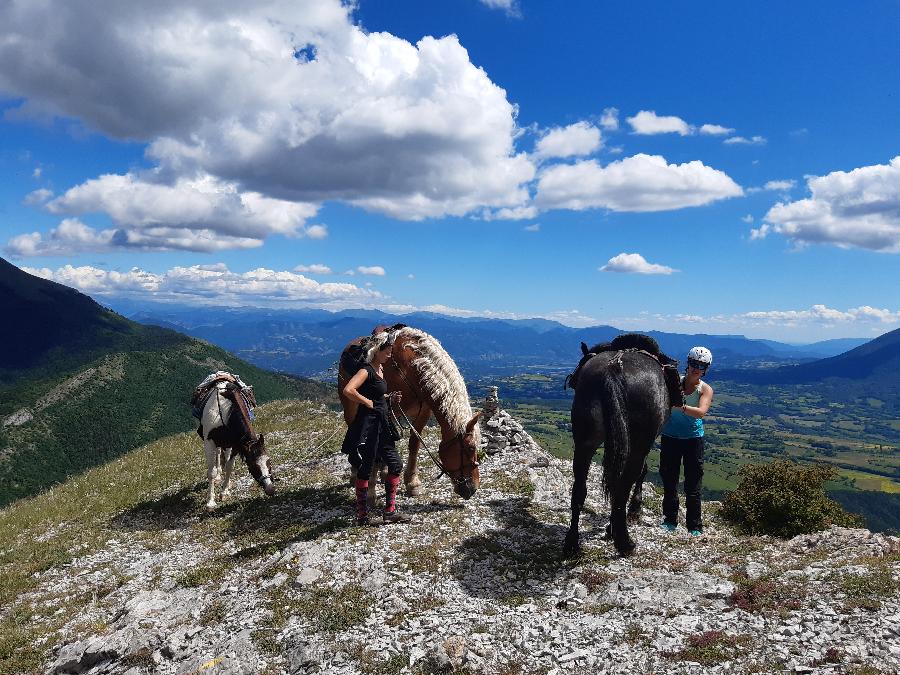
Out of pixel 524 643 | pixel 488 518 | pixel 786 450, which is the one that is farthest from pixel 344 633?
pixel 786 450

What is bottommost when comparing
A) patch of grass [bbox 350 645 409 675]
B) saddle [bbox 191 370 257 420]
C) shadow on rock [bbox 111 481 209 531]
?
shadow on rock [bbox 111 481 209 531]

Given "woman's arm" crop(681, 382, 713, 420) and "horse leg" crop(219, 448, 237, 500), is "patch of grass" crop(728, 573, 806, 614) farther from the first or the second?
"horse leg" crop(219, 448, 237, 500)

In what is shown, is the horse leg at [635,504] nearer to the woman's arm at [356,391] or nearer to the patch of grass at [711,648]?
the patch of grass at [711,648]

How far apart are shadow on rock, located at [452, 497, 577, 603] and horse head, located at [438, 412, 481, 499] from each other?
1089 millimetres

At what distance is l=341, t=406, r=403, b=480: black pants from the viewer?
10156 millimetres

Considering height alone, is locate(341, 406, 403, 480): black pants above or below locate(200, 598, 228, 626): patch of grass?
above

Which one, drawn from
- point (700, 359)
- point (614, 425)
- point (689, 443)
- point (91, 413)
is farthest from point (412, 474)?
point (91, 413)

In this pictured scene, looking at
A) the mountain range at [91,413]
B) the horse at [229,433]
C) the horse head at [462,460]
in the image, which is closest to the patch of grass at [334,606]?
the horse head at [462,460]

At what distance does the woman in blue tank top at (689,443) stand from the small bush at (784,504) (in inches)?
77.7

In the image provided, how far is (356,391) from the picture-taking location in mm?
10047

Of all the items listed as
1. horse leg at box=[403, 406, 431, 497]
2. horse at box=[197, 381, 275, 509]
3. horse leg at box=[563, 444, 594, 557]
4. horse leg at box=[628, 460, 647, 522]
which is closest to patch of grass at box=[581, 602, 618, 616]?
horse leg at box=[563, 444, 594, 557]

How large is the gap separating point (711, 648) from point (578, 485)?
337cm

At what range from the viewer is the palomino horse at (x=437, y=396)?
11227 mm

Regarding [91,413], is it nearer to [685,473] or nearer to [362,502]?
[362,502]
